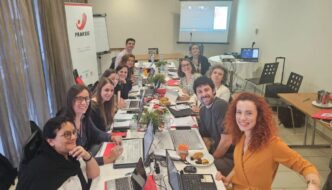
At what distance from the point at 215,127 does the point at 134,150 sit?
78cm

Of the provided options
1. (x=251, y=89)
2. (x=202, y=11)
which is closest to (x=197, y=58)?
(x=251, y=89)

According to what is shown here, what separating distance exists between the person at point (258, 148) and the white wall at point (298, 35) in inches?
117

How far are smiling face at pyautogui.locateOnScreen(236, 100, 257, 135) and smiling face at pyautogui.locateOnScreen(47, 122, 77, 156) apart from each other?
42.4 inches

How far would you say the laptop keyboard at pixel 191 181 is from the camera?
1667 millimetres

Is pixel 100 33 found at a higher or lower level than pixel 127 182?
higher

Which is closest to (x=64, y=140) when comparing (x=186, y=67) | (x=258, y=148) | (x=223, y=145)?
(x=258, y=148)

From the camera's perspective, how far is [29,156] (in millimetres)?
1663

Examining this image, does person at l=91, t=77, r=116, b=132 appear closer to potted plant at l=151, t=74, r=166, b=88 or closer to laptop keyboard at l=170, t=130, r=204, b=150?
laptop keyboard at l=170, t=130, r=204, b=150

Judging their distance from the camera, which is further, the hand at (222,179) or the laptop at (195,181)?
the hand at (222,179)

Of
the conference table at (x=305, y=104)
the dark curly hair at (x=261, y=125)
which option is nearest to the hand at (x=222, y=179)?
the dark curly hair at (x=261, y=125)

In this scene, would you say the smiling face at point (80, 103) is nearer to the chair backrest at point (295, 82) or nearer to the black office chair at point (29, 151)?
the black office chair at point (29, 151)

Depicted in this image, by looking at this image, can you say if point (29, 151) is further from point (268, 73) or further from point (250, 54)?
point (250, 54)

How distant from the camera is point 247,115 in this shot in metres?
1.66

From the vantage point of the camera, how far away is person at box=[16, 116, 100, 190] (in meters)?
1.44
